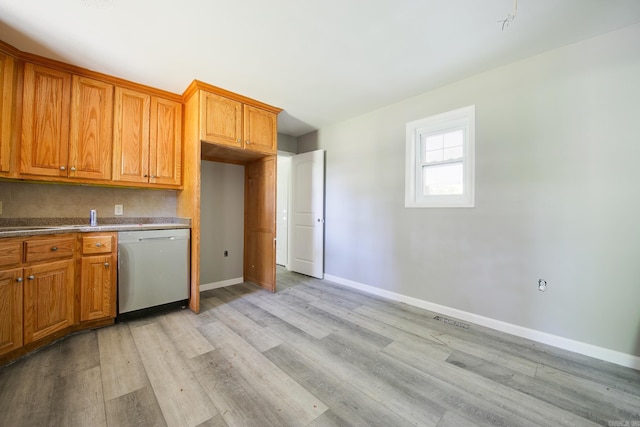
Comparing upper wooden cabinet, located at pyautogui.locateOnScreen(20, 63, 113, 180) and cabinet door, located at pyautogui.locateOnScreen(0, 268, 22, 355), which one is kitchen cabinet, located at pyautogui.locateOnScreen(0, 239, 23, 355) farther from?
upper wooden cabinet, located at pyautogui.locateOnScreen(20, 63, 113, 180)

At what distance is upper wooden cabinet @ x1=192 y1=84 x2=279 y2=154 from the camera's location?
2.78 meters

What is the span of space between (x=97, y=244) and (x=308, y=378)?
2231 mm

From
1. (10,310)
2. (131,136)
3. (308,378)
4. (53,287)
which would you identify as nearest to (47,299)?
(53,287)

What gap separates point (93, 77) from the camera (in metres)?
2.51

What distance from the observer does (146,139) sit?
2.82 meters

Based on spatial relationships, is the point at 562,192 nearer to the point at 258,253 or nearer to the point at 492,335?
the point at 492,335

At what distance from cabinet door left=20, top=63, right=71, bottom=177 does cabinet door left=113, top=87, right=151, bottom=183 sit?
1.22ft

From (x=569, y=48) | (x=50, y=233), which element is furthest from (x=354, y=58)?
(x=50, y=233)

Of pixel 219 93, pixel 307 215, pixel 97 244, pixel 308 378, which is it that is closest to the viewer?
pixel 308 378

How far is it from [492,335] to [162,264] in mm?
3331

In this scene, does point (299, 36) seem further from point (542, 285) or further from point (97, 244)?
point (542, 285)

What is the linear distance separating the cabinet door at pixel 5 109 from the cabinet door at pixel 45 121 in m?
0.08

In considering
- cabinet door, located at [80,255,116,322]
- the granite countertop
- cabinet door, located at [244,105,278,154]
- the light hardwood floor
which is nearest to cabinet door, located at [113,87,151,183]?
the granite countertop

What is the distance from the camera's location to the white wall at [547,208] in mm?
1919
